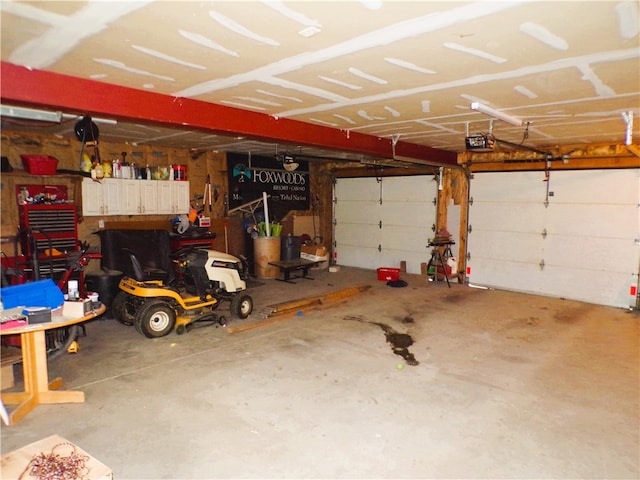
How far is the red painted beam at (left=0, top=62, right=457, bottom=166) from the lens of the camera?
2.88 meters

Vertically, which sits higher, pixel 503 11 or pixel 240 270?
pixel 503 11

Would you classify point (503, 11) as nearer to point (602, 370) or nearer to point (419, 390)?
point (419, 390)

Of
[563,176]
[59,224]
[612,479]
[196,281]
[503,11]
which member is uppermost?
[503,11]

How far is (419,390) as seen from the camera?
3.58m

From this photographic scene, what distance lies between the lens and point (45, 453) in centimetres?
200

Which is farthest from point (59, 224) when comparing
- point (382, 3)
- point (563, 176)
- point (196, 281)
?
point (563, 176)

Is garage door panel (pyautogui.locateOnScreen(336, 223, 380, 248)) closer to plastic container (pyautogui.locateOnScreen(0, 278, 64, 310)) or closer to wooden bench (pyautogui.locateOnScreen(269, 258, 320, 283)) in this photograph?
wooden bench (pyautogui.locateOnScreen(269, 258, 320, 283))

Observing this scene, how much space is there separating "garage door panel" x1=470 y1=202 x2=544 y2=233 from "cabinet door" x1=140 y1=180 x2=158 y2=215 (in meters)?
5.74

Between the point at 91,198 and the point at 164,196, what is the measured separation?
3.83ft

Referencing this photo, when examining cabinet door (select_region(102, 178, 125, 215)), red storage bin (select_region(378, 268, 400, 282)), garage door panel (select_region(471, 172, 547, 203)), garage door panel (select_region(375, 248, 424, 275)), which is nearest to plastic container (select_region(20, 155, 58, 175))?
cabinet door (select_region(102, 178, 125, 215))

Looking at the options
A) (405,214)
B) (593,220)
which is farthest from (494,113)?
(405,214)

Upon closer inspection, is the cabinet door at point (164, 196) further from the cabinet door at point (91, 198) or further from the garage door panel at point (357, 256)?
the garage door panel at point (357, 256)

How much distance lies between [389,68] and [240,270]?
360 cm

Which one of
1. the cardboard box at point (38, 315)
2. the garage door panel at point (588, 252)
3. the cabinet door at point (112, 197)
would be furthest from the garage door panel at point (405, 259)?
the cardboard box at point (38, 315)
